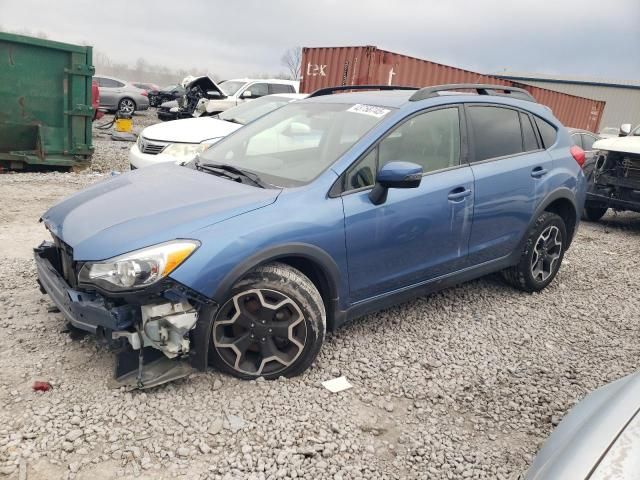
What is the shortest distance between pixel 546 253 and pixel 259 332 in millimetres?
2914

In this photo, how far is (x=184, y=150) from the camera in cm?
690

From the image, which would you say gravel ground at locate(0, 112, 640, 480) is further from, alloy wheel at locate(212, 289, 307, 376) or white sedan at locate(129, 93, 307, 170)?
white sedan at locate(129, 93, 307, 170)

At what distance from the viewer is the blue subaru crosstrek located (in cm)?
264

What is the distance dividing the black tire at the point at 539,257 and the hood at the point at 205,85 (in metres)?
10.8


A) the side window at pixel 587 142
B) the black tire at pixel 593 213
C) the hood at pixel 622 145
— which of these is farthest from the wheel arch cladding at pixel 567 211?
the side window at pixel 587 142

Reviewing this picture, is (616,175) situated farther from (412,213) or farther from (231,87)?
(231,87)

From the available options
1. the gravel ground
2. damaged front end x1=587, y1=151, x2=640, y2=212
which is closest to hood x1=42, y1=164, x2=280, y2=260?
the gravel ground

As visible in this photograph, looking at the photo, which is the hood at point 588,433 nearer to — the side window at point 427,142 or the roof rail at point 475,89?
the side window at point 427,142

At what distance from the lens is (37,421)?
2.55 metres

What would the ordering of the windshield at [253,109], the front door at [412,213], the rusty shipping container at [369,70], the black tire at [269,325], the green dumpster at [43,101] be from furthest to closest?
1. the rusty shipping container at [369,70]
2. the windshield at [253,109]
3. the green dumpster at [43,101]
4. the front door at [412,213]
5. the black tire at [269,325]

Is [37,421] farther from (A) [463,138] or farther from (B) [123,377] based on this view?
(A) [463,138]

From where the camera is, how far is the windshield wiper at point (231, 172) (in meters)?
3.22

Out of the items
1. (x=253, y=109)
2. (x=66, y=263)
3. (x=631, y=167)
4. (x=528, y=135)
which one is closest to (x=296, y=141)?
(x=66, y=263)

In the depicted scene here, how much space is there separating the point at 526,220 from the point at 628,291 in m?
1.67
